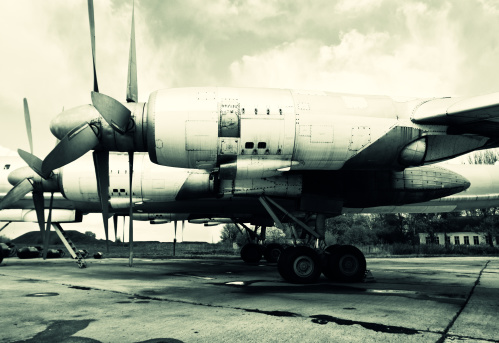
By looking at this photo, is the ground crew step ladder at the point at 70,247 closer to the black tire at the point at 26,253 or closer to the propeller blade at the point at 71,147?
the propeller blade at the point at 71,147

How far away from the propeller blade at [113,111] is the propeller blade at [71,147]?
0.73m

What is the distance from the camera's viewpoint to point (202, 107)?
30.6ft

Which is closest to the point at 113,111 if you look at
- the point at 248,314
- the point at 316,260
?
the point at 248,314

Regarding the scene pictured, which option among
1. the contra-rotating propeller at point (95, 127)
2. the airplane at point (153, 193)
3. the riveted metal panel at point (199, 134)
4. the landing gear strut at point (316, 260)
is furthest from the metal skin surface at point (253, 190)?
the contra-rotating propeller at point (95, 127)

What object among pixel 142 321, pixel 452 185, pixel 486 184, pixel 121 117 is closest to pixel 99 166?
pixel 121 117

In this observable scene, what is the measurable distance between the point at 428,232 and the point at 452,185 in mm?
55474

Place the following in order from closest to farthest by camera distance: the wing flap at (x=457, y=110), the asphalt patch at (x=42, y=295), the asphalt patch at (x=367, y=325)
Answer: the asphalt patch at (x=367, y=325)
the asphalt patch at (x=42, y=295)
the wing flap at (x=457, y=110)

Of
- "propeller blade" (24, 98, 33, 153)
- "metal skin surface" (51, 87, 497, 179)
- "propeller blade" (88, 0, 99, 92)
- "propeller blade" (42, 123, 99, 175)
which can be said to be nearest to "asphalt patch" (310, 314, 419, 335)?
"metal skin surface" (51, 87, 497, 179)

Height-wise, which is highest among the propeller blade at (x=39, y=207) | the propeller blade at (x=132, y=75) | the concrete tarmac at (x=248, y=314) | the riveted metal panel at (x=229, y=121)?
the propeller blade at (x=132, y=75)

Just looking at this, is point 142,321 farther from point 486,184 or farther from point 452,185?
point 486,184

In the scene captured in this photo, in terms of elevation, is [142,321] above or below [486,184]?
below

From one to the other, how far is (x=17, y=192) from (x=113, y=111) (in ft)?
29.2

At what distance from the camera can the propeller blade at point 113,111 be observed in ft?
28.7

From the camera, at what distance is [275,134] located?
30.8 ft
